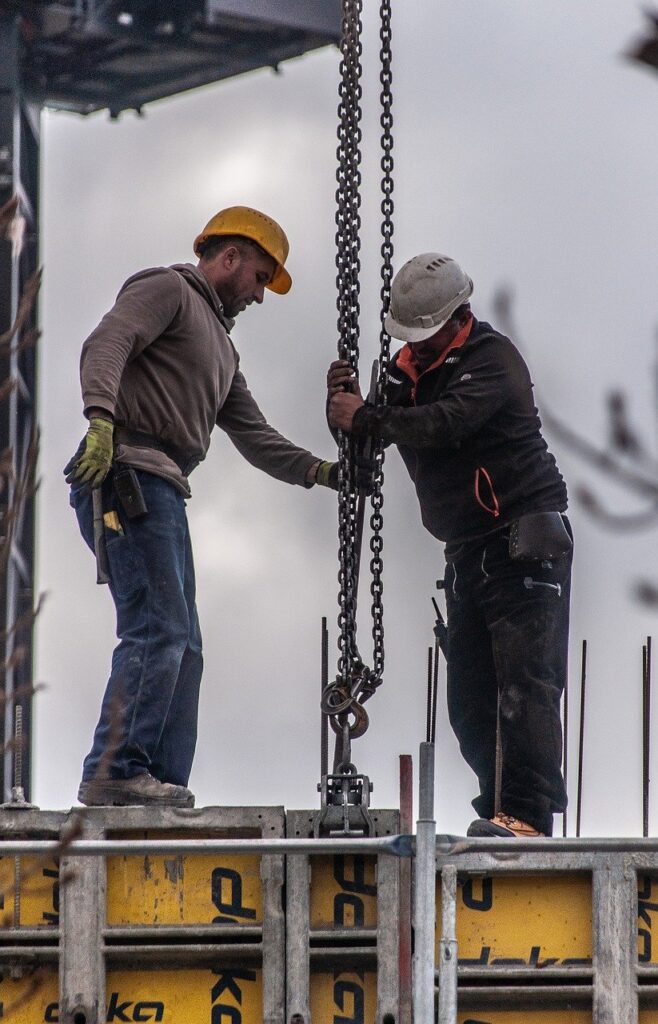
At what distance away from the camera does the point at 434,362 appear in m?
8.53

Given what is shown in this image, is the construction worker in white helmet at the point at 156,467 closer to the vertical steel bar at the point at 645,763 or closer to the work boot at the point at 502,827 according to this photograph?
the work boot at the point at 502,827

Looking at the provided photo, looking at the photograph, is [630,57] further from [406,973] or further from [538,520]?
[538,520]

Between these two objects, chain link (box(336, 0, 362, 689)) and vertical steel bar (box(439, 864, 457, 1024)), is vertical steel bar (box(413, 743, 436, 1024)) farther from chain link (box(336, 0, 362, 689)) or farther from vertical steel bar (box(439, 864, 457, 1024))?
chain link (box(336, 0, 362, 689))

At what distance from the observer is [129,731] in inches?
301

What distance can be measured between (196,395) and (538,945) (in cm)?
265

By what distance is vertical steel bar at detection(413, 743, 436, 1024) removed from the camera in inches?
257

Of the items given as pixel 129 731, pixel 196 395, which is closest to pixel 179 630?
pixel 129 731

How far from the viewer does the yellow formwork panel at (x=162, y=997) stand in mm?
6812

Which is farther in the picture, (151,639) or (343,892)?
(151,639)

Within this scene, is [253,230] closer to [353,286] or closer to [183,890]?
[353,286]

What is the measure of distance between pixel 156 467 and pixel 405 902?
2.13m

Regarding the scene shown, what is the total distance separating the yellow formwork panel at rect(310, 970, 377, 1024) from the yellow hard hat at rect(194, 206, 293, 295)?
123 inches

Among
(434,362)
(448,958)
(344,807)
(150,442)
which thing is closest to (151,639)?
(150,442)

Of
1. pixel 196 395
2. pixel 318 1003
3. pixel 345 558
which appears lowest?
pixel 318 1003
